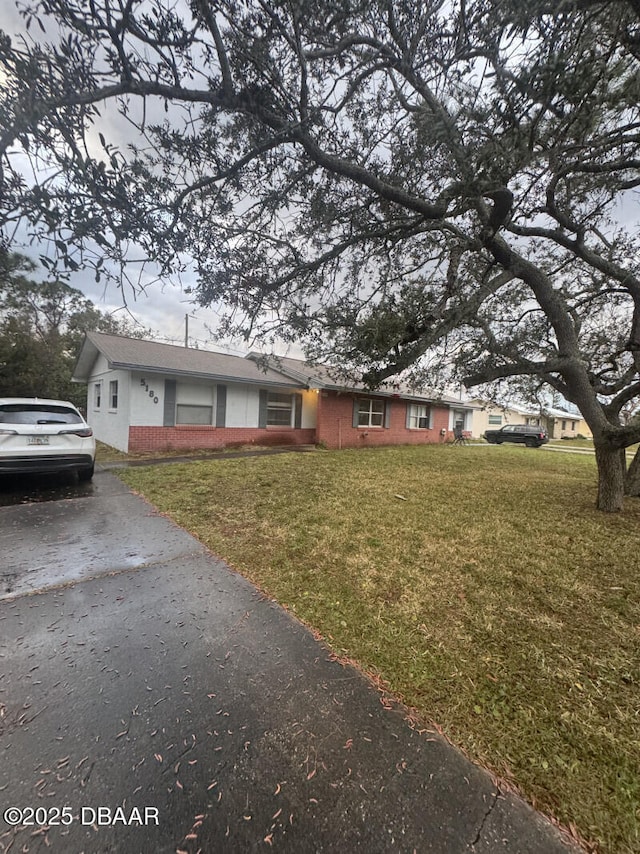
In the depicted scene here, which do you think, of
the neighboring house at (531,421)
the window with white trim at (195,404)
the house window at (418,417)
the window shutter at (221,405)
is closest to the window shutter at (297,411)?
the window shutter at (221,405)

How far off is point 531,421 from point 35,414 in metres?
40.5

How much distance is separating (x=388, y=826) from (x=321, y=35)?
5.60 metres

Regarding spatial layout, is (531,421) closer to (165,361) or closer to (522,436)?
(522,436)

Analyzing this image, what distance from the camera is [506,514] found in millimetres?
5547

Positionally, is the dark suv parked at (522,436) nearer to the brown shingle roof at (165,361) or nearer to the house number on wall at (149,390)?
the brown shingle roof at (165,361)

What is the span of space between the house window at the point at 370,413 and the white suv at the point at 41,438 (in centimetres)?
1116

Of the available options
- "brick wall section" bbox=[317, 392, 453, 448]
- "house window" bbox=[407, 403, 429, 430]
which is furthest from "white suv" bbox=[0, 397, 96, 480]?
"house window" bbox=[407, 403, 429, 430]

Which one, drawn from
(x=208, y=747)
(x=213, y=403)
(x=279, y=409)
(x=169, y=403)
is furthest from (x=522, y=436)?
(x=208, y=747)

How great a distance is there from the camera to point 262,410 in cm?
1309

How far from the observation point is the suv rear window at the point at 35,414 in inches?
217

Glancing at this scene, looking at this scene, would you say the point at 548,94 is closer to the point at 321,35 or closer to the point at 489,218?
the point at 489,218

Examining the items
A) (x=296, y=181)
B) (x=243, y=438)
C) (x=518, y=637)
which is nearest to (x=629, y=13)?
(x=296, y=181)

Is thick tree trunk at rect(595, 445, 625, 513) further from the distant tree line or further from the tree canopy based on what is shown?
the distant tree line

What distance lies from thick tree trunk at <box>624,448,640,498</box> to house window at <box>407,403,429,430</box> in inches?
449
